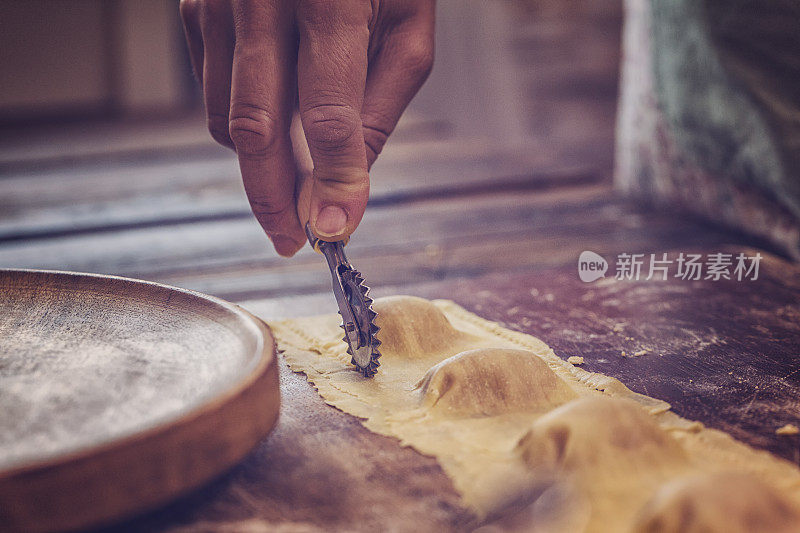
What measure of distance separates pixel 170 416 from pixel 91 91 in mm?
6019

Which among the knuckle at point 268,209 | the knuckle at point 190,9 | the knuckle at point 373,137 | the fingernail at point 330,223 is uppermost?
the knuckle at point 190,9

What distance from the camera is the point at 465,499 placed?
0.61 meters

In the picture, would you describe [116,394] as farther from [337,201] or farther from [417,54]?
[417,54]

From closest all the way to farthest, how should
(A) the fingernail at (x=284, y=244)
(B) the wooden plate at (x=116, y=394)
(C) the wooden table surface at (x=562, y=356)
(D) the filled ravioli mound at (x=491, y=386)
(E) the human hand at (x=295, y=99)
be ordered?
(B) the wooden plate at (x=116, y=394) < (C) the wooden table surface at (x=562, y=356) < (D) the filled ravioli mound at (x=491, y=386) < (E) the human hand at (x=295, y=99) < (A) the fingernail at (x=284, y=244)

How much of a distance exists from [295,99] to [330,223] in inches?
9.4

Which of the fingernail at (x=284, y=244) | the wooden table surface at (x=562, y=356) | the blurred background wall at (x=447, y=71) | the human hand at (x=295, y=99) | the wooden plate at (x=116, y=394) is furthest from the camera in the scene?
the blurred background wall at (x=447, y=71)

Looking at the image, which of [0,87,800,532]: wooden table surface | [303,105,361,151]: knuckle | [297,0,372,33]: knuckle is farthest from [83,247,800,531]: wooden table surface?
[297,0,372,33]: knuckle

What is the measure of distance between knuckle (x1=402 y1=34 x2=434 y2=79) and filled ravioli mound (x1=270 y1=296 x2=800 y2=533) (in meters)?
0.37

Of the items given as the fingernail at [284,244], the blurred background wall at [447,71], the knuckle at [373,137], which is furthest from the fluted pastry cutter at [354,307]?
the blurred background wall at [447,71]

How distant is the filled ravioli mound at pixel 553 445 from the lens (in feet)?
1.70

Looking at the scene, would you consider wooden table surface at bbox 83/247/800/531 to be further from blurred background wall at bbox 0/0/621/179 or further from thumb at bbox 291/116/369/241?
blurred background wall at bbox 0/0/621/179

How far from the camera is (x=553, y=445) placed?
0.64 metres

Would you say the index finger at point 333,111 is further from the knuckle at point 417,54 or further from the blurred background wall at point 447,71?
the blurred background wall at point 447,71

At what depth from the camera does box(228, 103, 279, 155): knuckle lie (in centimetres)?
88
